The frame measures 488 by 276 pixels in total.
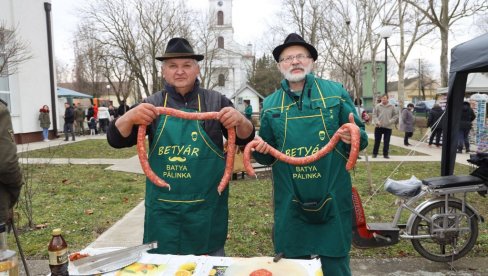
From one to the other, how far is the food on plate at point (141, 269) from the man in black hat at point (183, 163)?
0.47 metres

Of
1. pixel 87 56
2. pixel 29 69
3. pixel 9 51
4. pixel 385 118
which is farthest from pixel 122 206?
pixel 87 56

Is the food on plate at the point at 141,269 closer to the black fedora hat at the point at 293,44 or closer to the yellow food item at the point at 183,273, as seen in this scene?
the yellow food item at the point at 183,273

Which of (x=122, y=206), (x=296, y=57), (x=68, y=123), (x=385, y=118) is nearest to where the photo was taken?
(x=296, y=57)

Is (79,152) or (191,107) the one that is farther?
(79,152)

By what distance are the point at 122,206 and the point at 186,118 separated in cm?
502

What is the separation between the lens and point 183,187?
2475 millimetres

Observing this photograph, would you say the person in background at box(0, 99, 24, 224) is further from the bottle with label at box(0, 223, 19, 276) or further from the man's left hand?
the man's left hand

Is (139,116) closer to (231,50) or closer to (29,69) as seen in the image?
(29,69)

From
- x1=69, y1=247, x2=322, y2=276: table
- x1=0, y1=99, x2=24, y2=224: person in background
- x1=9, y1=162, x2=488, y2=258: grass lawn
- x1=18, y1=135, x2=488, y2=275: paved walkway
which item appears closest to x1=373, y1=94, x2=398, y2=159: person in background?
x1=9, y1=162, x2=488, y2=258: grass lawn

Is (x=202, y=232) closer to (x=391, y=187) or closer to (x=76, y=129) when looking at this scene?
(x=391, y=187)

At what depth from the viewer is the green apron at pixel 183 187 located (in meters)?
2.47

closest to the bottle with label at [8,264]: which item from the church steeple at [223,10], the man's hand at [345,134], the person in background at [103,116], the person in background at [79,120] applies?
the man's hand at [345,134]

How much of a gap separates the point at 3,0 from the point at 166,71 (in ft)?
54.2

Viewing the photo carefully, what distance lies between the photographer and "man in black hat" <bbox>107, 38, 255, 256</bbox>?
8.12 ft
